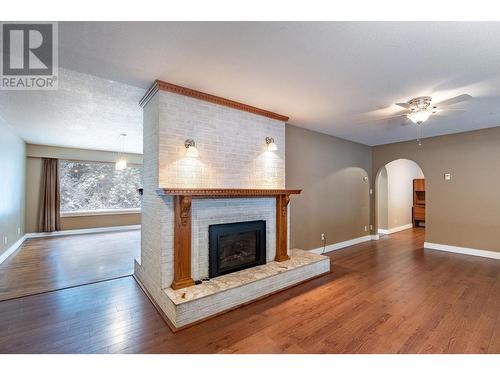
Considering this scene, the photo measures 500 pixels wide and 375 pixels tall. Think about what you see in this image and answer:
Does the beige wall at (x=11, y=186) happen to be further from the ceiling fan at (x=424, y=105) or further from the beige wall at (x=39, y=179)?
the ceiling fan at (x=424, y=105)

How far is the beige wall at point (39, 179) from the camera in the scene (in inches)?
248

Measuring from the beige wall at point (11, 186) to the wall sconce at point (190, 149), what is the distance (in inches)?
154

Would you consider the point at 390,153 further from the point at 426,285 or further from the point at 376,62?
the point at 376,62

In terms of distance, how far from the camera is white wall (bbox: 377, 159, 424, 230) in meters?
6.93

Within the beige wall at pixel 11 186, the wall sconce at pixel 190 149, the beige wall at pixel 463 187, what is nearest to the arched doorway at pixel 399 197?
the beige wall at pixel 463 187

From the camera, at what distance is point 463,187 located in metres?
4.81

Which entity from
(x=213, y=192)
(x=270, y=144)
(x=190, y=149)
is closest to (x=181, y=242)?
(x=213, y=192)

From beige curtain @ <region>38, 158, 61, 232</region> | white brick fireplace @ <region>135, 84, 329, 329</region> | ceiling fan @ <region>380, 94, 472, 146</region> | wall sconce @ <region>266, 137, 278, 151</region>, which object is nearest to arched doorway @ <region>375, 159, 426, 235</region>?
ceiling fan @ <region>380, 94, 472, 146</region>

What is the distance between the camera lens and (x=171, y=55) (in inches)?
81.6

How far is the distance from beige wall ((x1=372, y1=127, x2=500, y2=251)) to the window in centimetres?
863

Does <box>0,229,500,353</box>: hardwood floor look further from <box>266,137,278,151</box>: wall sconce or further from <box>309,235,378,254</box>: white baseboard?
<box>266,137,278,151</box>: wall sconce

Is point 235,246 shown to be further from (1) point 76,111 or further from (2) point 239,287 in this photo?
(1) point 76,111

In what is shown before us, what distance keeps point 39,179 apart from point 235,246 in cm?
677

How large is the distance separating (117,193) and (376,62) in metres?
8.21
